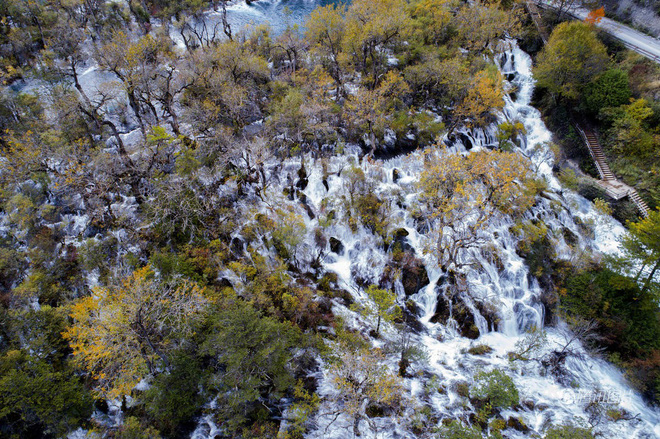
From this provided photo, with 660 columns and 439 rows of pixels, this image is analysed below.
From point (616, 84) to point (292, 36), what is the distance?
41612 millimetres

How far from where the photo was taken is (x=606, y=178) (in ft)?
117

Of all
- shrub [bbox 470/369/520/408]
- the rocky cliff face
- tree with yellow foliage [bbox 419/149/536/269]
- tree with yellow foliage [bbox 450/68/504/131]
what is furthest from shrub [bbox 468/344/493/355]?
the rocky cliff face

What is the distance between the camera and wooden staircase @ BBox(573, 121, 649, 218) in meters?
33.3

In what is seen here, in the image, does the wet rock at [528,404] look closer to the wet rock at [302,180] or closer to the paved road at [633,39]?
the wet rock at [302,180]

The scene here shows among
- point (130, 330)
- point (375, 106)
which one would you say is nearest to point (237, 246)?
Answer: point (130, 330)

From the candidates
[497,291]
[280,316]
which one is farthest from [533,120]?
[280,316]

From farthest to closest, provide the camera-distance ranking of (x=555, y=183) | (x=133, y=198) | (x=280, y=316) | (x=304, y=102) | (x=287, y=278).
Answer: (x=555, y=183), (x=304, y=102), (x=133, y=198), (x=287, y=278), (x=280, y=316)

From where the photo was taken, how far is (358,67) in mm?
44219

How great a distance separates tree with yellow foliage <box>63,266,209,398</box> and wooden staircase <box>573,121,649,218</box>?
43122 mm

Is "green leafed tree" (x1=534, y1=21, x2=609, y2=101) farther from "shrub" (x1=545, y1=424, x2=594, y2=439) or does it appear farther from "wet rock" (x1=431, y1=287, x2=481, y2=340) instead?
"shrub" (x1=545, y1=424, x2=594, y2=439)

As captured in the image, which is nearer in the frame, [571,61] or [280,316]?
[280,316]

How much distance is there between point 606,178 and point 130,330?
48.4 m

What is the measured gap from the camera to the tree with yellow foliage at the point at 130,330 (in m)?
17.3

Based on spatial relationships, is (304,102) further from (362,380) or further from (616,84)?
(616,84)
